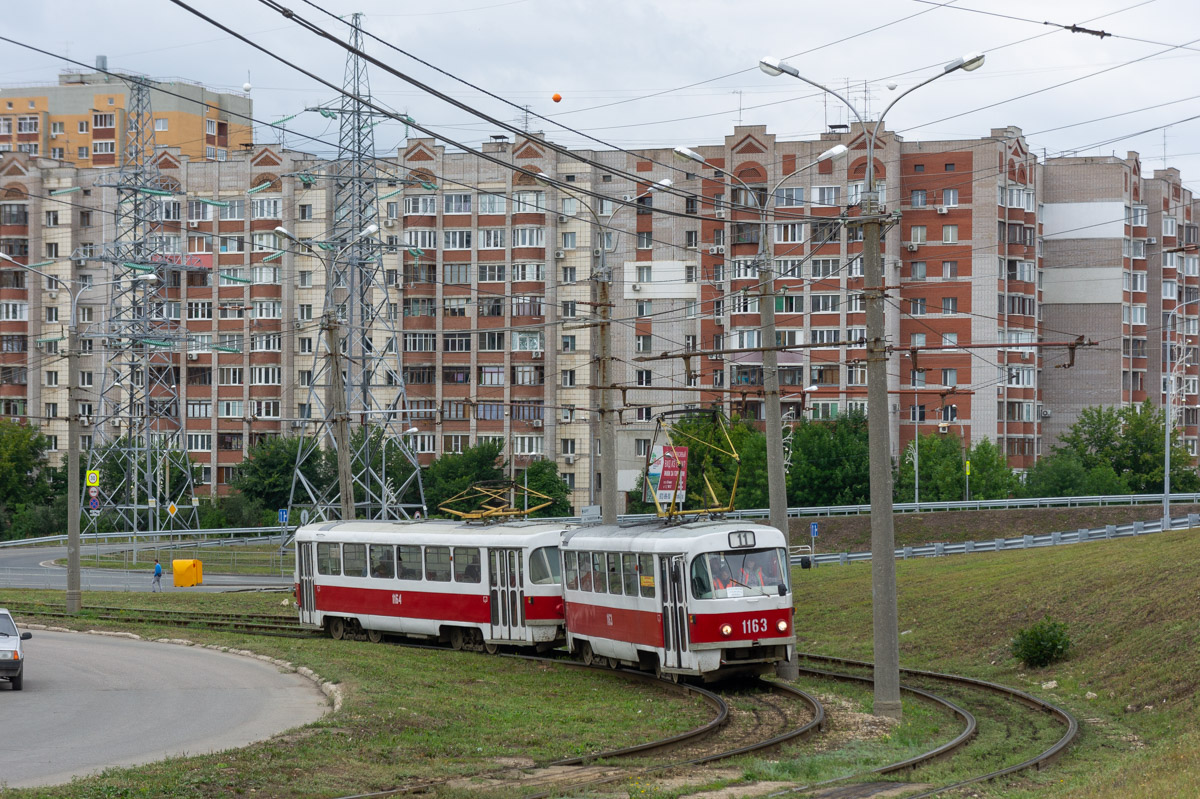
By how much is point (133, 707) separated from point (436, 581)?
10329 millimetres

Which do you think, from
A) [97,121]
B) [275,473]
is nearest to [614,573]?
[275,473]

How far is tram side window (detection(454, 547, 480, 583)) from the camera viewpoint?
2869cm

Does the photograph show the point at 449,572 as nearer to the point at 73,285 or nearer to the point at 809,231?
the point at 809,231

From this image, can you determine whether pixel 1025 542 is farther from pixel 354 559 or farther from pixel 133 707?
pixel 133 707

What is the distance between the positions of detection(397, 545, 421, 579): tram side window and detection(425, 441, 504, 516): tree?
50.9 metres

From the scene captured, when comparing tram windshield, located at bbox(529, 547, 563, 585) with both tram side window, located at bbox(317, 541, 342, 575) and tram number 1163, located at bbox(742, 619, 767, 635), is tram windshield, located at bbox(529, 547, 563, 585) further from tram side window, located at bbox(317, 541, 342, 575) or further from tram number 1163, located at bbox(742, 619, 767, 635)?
tram side window, located at bbox(317, 541, 342, 575)

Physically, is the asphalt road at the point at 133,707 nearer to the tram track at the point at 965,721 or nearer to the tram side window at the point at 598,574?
the tram side window at the point at 598,574

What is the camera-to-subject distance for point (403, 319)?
297 ft

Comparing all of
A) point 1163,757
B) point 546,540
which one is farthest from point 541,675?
point 1163,757

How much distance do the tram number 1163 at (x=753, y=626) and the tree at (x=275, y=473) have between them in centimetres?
6170

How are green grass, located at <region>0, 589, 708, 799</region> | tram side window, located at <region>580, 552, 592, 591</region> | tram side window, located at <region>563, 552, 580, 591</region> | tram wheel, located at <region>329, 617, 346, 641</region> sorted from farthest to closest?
tram wheel, located at <region>329, 617, 346, 641</region>
tram side window, located at <region>563, 552, 580, 591</region>
tram side window, located at <region>580, 552, 592, 591</region>
green grass, located at <region>0, 589, 708, 799</region>

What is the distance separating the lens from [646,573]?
2330 cm

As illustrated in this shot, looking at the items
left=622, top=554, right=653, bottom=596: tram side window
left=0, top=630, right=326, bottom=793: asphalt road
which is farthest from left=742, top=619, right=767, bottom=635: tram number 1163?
left=0, top=630, right=326, bottom=793: asphalt road

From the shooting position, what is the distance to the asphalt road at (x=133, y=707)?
15602mm
